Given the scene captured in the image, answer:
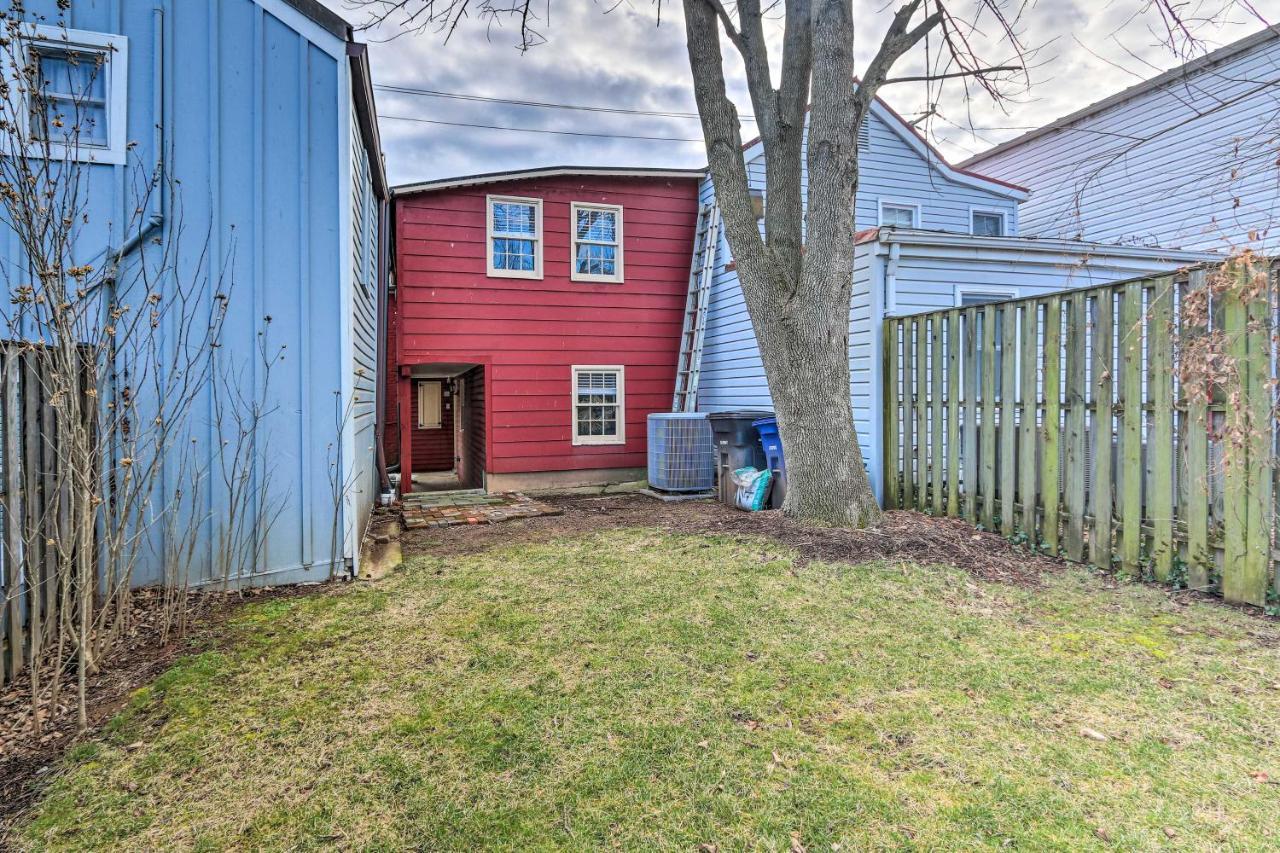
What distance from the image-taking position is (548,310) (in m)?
9.75

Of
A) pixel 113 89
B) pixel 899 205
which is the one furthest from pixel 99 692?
pixel 899 205

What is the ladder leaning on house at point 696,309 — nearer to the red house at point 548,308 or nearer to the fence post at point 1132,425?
the red house at point 548,308

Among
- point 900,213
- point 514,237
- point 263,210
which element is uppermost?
point 900,213

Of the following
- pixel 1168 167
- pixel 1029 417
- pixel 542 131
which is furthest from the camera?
pixel 542 131

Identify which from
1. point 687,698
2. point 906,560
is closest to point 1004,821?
point 687,698

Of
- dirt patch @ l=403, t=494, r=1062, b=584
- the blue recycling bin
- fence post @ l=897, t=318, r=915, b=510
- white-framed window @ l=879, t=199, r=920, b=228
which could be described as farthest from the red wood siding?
fence post @ l=897, t=318, r=915, b=510

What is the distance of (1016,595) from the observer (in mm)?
4020

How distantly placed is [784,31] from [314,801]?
701 cm

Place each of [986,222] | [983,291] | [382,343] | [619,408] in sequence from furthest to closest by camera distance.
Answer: [986,222] → [619,408] → [382,343] → [983,291]

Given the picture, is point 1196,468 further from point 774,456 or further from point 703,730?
point 774,456

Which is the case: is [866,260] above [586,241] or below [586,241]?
below

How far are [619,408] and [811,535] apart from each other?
5237 mm

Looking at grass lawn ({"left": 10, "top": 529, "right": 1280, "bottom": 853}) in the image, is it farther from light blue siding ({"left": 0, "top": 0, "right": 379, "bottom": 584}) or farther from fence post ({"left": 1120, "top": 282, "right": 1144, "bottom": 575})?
light blue siding ({"left": 0, "top": 0, "right": 379, "bottom": 584})

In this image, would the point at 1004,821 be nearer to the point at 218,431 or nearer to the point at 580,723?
the point at 580,723
